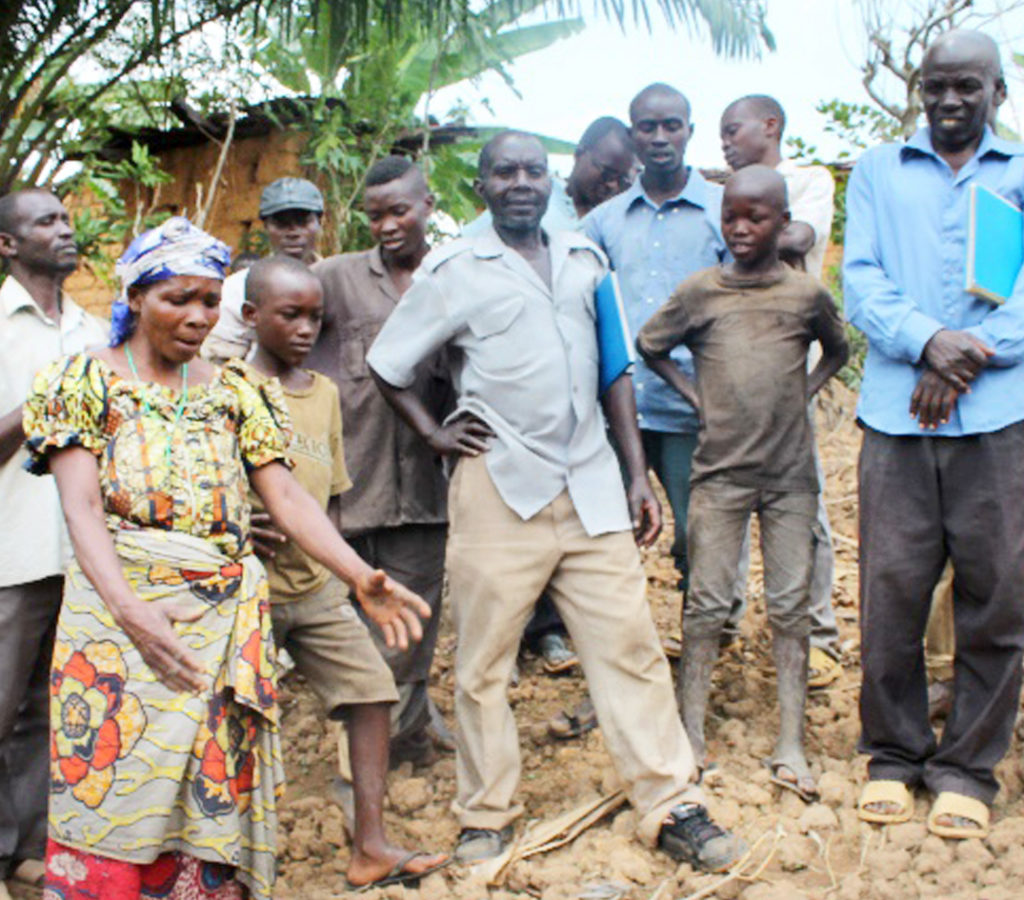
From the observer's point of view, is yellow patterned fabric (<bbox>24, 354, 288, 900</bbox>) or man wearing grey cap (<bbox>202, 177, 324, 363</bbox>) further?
man wearing grey cap (<bbox>202, 177, 324, 363</bbox>)

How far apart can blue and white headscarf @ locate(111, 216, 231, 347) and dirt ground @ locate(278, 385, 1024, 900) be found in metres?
1.69

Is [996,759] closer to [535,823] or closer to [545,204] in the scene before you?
[535,823]

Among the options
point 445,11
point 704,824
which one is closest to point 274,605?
point 704,824

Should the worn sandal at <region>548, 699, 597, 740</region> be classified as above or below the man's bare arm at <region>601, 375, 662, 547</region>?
below

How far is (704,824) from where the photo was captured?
132 inches

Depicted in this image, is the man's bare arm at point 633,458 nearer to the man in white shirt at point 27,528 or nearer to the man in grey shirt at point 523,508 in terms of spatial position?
the man in grey shirt at point 523,508

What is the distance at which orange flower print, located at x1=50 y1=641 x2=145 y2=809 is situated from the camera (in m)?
2.64

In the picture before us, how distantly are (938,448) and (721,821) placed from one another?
1224mm

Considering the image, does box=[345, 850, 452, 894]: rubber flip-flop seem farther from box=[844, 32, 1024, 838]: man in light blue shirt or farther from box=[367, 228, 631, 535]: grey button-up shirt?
box=[844, 32, 1024, 838]: man in light blue shirt

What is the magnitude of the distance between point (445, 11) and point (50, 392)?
15.7 feet

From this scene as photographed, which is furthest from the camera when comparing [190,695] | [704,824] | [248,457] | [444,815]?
[444,815]

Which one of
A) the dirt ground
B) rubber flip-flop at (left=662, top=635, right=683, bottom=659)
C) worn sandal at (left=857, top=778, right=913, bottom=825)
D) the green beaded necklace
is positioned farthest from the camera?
rubber flip-flop at (left=662, top=635, right=683, bottom=659)

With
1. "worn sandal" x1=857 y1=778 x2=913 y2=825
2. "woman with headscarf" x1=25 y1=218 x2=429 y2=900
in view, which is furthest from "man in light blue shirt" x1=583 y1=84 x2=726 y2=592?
"woman with headscarf" x1=25 y1=218 x2=429 y2=900

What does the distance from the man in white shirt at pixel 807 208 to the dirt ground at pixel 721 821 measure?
0.14 meters
